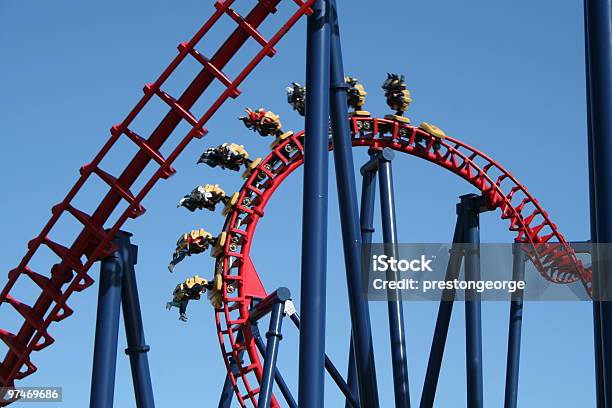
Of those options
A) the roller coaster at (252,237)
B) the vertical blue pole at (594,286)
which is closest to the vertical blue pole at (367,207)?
the roller coaster at (252,237)

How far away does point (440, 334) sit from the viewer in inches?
401

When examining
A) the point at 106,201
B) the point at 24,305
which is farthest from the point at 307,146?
the point at 24,305

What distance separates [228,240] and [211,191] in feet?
1.71

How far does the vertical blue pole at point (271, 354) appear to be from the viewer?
1010 centimetres

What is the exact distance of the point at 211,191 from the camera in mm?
11477

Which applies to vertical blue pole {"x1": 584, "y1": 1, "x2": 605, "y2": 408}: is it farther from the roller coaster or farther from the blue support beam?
the blue support beam

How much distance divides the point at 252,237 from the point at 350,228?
292 cm

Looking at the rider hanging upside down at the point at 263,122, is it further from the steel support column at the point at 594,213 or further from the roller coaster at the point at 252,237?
the steel support column at the point at 594,213

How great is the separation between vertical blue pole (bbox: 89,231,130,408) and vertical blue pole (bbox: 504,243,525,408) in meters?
4.31

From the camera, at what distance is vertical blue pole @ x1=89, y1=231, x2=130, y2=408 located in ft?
28.1

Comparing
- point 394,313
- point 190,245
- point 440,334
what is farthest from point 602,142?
point 190,245

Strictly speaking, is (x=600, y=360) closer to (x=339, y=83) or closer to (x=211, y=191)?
(x=339, y=83)

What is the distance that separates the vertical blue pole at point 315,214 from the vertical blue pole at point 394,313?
6.32 feet

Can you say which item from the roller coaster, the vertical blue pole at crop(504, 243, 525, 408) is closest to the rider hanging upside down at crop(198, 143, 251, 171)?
the roller coaster
